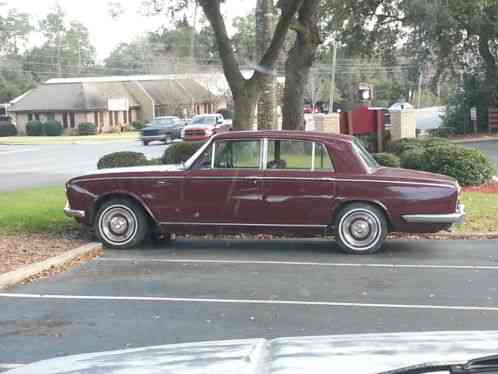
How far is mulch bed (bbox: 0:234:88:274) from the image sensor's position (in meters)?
9.96

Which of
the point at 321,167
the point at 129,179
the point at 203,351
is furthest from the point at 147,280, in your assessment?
the point at 203,351

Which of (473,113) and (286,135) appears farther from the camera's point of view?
(473,113)

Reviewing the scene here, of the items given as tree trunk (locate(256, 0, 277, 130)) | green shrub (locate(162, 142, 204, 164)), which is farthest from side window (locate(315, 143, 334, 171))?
tree trunk (locate(256, 0, 277, 130))

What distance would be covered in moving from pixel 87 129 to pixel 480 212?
5572cm

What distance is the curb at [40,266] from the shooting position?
903 cm

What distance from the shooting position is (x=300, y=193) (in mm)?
10781

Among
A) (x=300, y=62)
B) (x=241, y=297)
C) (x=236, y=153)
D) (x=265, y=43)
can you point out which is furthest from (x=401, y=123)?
(x=241, y=297)

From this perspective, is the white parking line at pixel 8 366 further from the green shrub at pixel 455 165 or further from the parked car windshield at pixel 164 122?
the parked car windshield at pixel 164 122

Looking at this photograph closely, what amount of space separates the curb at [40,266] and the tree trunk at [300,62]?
34.3 feet

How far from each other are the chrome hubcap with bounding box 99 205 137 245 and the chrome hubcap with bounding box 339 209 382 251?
290 centimetres

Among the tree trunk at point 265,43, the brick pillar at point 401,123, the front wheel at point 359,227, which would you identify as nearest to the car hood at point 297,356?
the front wheel at point 359,227

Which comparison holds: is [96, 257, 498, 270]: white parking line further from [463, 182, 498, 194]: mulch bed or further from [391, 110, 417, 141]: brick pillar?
[391, 110, 417, 141]: brick pillar

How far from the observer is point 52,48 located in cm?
10081

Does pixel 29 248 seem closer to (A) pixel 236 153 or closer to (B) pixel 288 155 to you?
(A) pixel 236 153
